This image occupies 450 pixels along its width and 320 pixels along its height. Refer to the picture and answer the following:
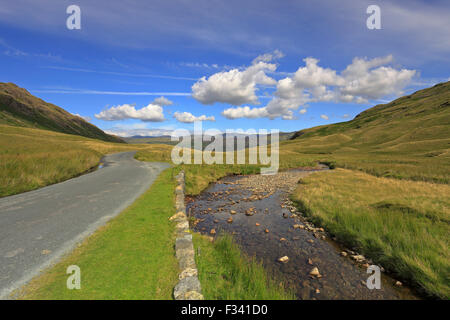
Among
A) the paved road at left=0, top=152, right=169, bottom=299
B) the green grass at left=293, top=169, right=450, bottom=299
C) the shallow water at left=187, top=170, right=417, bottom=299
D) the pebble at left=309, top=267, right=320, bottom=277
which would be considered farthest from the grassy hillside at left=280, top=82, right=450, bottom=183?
the paved road at left=0, top=152, right=169, bottom=299

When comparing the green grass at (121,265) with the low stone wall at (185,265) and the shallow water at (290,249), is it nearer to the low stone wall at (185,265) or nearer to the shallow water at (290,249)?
the low stone wall at (185,265)

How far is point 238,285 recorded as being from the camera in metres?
5.35

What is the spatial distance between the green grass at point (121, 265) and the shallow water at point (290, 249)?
14.0 feet

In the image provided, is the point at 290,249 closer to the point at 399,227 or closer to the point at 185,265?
the point at 399,227

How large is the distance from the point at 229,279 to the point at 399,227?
914 centimetres

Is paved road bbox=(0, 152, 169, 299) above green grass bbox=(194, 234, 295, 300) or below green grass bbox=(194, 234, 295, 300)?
above

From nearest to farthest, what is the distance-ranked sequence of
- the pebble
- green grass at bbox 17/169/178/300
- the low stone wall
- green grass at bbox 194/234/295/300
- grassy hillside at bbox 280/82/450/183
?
green grass at bbox 17/169/178/300 → the low stone wall → green grass at bbox 194/234/295/300 → the pebble → grassy hillside at bbox 280/82/450/183

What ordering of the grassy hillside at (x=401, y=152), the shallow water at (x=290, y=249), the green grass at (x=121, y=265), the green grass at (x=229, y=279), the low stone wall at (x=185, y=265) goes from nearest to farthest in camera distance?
1. the green grass at (x=121, y=265)
2. the low stone wall at (x=185, y=265)
3. the green grass at (x=229, y=279)
4. the shallow water at (x=290, y=249)
5. the grassy hillside at (x=401, y=152)

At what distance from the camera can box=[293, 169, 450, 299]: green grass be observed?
6676 mm

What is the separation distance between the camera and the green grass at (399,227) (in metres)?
6.68

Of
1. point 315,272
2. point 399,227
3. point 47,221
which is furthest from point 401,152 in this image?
point 47,221

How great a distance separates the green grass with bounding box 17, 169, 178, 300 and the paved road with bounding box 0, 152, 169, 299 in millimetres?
562

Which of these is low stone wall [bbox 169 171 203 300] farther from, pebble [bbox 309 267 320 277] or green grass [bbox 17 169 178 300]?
pebble [bbox 309 267 320 277]

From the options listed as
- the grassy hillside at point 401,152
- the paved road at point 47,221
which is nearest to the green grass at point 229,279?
the paved road at point 47,221
